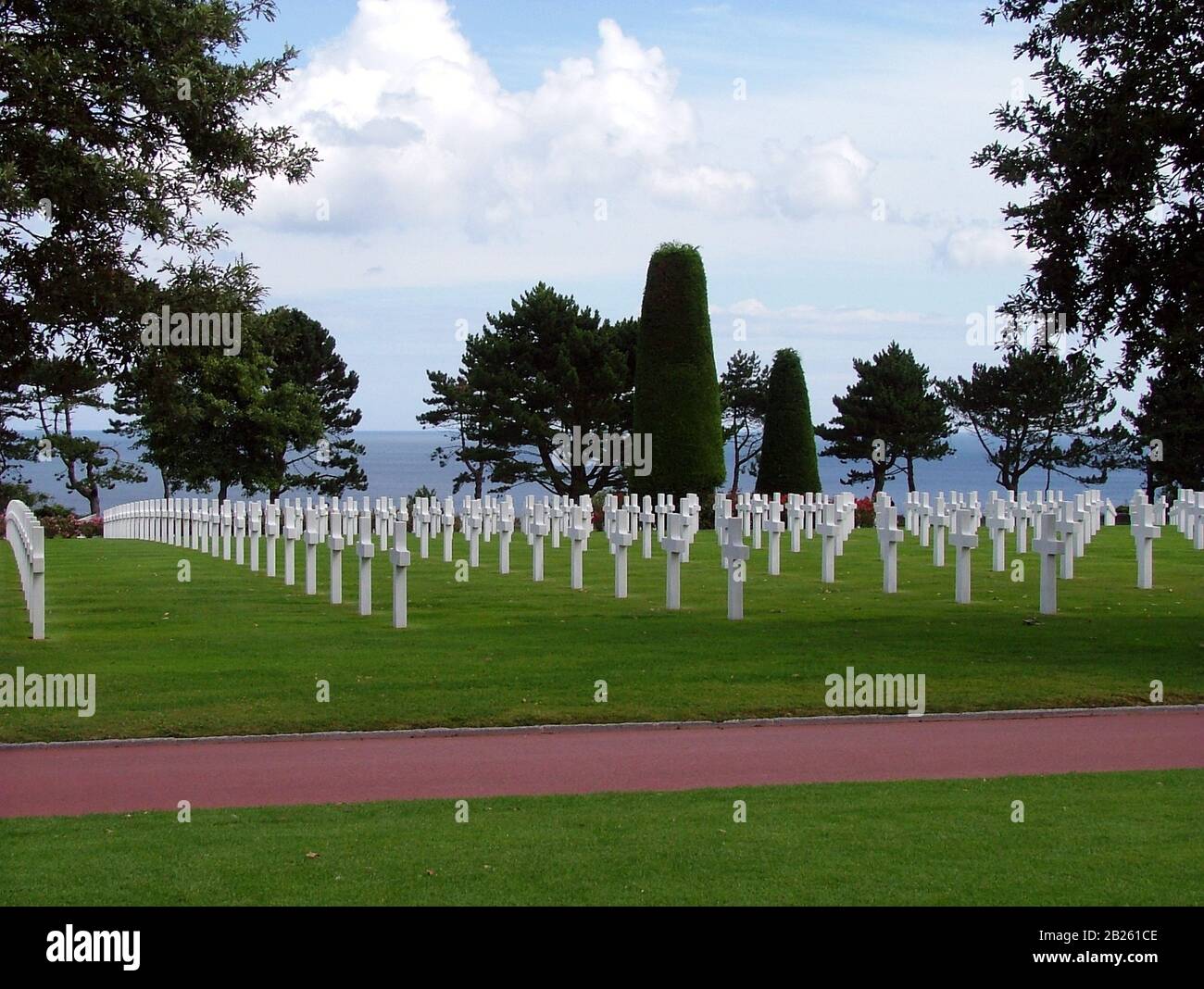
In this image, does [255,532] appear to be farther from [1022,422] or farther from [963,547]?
[1022,422]

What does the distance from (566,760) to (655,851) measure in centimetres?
341

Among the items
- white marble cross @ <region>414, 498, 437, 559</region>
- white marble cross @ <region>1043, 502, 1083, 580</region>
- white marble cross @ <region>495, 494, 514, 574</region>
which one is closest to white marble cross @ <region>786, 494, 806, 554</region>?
white marble cross @ <region>1043, 502, 1083, 580</region>

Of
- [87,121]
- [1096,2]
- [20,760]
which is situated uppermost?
[1096,2]

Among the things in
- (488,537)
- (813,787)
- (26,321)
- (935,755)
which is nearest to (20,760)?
(26,321)

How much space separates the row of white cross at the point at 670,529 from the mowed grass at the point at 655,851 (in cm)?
Answer: 907

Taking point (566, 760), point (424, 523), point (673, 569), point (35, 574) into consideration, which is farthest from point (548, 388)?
point (566, 760)

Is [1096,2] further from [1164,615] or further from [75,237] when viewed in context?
[75,237]

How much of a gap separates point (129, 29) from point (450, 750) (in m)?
7.96

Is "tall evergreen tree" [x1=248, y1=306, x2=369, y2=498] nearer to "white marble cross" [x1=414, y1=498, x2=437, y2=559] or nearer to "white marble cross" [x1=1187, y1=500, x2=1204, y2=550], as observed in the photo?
"white marble cross" [x1=414, y1=498, x2=437, y2=559]

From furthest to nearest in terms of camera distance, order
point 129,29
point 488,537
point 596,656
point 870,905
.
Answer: point 488,537
point 596,656
point 129,29
point 870,905

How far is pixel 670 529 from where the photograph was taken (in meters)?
22.0

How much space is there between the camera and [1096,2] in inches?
666

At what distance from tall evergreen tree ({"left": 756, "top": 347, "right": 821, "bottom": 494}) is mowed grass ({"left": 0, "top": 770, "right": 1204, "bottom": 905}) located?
36.1 meters

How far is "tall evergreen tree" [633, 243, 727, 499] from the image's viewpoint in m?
42.7
